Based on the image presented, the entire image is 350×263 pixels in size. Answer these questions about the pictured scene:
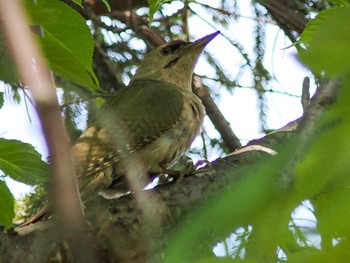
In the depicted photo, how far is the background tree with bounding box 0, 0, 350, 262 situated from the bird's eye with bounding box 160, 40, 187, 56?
0.09 meters

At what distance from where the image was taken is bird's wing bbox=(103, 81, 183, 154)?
15.3ft

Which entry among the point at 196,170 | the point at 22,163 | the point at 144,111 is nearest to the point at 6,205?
the point at 22,163

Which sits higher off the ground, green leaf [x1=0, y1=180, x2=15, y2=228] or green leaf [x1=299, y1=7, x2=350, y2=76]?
green leaf [x1=0, y1=180, x2=15, y2=228]

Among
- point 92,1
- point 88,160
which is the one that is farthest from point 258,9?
point 88,160

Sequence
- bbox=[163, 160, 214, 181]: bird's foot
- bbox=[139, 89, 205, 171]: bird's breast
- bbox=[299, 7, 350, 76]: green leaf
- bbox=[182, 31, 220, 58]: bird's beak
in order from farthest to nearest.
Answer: bbox=[182, 31, 220, 58]: bird's beak
bbox=[139, 89, 205, 171]: bird's breast
bbox=[163, 160, 214, 181]: bird's foot
bbox=[299, 7, 350, 76]: green leaf

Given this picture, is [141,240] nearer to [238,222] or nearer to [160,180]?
[238,222]

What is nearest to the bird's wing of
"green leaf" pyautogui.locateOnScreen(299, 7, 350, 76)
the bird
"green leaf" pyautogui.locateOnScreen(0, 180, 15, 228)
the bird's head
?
the bird

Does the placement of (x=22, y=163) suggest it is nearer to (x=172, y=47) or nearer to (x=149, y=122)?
(x=149, y=122)

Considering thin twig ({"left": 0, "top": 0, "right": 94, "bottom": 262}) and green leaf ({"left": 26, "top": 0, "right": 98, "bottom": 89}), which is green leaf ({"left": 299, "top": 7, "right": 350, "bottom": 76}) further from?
green leaf ({"left": 26, "top": 0, "right": 98, "bottom": 89})

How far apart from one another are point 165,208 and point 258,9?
2.75 m

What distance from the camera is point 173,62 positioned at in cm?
568

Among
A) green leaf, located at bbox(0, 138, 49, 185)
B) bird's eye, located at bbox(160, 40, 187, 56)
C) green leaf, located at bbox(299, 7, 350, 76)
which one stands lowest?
green leaf, located at bbox(299, 7, 350, 76)

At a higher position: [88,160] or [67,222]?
[88,160]

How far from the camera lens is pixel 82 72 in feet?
6.68
